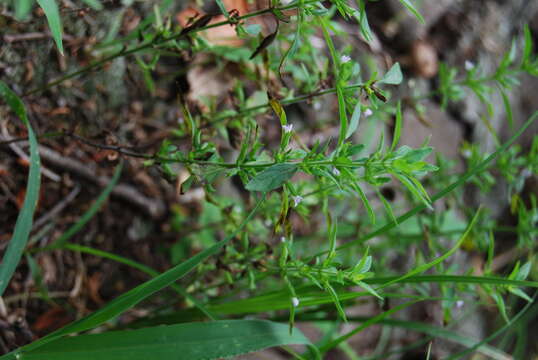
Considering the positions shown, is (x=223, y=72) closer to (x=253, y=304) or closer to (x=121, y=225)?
(x=121, y=225)

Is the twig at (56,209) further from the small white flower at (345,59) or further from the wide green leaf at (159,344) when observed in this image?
the small white flower at (345,59)

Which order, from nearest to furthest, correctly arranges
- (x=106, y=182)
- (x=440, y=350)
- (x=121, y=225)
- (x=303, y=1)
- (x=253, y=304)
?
(x=303, y=1) → (x=253, y=304) → (x=106, y=182) → (x=121, y=225) → (x=440, y=350)

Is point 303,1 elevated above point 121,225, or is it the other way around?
point 303,1

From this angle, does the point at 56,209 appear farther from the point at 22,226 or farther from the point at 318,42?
the point at 318,42

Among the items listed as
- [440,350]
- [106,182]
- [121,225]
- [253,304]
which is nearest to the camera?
[253,304]

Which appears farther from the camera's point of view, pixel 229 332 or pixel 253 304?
pixel 253 304

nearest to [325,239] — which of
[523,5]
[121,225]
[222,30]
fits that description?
[121,225]

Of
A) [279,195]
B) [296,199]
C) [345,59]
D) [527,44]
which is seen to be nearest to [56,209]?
[279,195]
